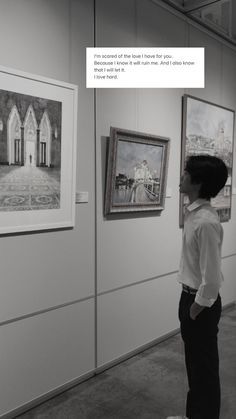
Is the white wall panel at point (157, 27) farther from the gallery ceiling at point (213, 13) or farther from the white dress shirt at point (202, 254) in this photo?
the white dress shirt at point (202, 254)

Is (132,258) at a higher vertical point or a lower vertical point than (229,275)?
higher

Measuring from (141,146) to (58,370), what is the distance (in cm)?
174

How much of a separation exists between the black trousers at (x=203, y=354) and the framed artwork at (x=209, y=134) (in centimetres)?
172

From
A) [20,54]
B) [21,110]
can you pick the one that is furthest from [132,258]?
[20,54]

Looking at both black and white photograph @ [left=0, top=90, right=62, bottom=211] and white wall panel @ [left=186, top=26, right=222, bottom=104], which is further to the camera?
white wall panel @ [left=186, top=26, right=222, bottom=104]

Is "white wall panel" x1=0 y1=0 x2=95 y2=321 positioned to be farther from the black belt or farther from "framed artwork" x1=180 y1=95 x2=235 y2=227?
"framed artwork" x1=180 y1=95 x2=235 y2=227

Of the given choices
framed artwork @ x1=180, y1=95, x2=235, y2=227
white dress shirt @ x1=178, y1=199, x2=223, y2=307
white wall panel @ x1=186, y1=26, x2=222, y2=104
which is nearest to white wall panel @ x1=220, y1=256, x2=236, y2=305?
framed artwork @ x1=180, y1=95, x2=235, y2=227

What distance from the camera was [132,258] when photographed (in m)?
3.13

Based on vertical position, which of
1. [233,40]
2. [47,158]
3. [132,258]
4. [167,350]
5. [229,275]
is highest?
[233,40]

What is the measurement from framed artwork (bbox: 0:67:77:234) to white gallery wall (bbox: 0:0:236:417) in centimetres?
9

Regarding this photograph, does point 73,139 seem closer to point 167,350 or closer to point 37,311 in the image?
point 37,311

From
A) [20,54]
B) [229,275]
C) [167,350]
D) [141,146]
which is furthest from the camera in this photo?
[229,275]

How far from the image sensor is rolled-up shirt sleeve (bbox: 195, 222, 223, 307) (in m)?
1.83
